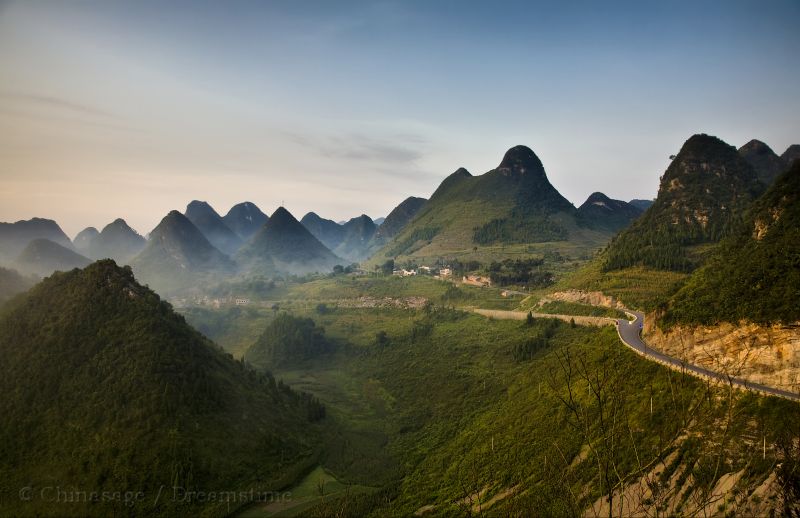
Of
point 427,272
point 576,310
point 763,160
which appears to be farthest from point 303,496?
point 763,160

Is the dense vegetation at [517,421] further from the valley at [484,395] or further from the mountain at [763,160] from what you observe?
the mountain at [763,160]

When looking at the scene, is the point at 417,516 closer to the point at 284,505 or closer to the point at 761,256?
the point at 284,505

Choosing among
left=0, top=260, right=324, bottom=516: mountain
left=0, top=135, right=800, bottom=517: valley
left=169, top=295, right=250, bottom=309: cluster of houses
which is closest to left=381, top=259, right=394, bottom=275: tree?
left=169, top=295, right=250, bottom=309: cluster of houses

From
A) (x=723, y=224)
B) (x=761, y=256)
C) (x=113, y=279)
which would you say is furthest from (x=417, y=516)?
(x=723, y=224)

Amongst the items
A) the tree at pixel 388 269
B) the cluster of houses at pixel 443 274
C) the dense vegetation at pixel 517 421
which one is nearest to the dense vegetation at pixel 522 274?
the cluster of houses at pixel 443 274

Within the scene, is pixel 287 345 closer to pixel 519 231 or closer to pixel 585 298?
pixel 585 298

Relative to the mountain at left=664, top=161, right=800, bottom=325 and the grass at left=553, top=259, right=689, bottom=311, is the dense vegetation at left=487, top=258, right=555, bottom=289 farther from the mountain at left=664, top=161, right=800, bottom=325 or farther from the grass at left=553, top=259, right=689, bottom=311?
the mountain at left=664, top=161, right=800, bottom=325
